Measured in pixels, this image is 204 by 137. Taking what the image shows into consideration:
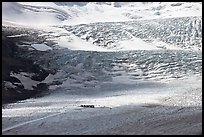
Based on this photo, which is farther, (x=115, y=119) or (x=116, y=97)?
(x=116, y=97)

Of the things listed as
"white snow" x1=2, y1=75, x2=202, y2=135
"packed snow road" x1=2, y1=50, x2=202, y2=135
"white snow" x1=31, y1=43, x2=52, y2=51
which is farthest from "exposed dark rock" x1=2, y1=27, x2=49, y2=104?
"white snow" x1=2, y1=75, x2=202, y2=135

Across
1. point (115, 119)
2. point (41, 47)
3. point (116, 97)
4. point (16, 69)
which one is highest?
point (115, 119)

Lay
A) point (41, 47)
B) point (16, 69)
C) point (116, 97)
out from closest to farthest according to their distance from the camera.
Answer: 1. point (116, 97)
2. point (16, 69)
3. point (41, 47)

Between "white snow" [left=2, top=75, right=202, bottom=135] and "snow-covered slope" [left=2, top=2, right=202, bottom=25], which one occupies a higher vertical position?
"white snow" [left=2, top=75, right=202, bottom=135]

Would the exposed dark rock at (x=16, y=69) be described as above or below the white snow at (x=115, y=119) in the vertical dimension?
below

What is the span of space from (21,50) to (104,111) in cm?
2841

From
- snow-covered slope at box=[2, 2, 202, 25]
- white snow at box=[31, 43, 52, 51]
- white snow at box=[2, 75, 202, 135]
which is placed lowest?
snow-covered slope at box=[2, 2, 202, 25]

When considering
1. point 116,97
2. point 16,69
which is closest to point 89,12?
point 16,69

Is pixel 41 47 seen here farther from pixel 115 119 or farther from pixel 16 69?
pixel 115 119

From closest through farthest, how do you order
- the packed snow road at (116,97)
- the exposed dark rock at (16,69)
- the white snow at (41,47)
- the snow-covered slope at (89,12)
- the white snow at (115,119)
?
the white snow at (115,119) < the packed snow road at (116,97) < the exposed dark rock at (16,69) < the white snow at (41,47) < the snow-covered slope at (89,12)

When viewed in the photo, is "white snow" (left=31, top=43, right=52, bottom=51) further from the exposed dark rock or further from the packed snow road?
the packed snow road

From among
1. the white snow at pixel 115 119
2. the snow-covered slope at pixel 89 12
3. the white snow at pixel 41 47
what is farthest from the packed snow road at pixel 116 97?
the snow-covered slope at pixel 89 12

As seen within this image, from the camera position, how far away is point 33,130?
18.1 metres

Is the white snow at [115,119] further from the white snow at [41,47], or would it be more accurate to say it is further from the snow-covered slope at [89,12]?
the snow-covered slope at [89,12]
